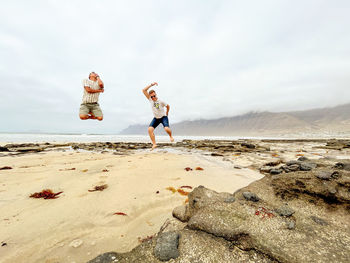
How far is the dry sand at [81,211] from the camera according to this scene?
131 centimetres

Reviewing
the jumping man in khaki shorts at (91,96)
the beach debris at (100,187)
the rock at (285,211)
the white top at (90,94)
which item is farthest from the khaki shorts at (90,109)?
the rock at (285,211)

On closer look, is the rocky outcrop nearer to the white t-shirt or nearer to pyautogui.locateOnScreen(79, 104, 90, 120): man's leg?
pyautogui.locateOnScreen(79, 104, 90, 120): man's leg

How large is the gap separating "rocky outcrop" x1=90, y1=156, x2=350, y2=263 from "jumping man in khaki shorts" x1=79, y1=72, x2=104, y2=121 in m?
5.08

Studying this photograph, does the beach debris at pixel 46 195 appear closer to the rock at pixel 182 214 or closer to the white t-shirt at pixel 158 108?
the rock at pixel 182 214

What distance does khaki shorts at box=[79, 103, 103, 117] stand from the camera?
5.53 m

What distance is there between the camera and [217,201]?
1718 mm

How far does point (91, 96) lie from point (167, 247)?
18.4 ft

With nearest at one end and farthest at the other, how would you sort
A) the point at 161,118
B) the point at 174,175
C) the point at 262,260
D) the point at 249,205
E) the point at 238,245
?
1. the point at 262,260
2. the point at 238,245
3. the point at 249,205
4. the point at 174,175
5. the point at 161,118

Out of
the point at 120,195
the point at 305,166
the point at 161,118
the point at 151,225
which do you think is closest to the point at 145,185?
the point at 120,195

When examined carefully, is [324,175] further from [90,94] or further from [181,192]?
[90,94]

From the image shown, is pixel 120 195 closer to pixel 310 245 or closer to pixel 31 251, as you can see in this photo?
pixel 31 251

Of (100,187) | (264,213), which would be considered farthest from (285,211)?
(100,187)

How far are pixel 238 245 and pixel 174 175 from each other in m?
2.25

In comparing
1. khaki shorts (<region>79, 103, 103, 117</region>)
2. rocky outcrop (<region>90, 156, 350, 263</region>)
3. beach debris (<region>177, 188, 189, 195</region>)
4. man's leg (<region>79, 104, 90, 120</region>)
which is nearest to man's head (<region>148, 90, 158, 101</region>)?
khaki shorts (<region>79, 103, 103, 117</region>)
